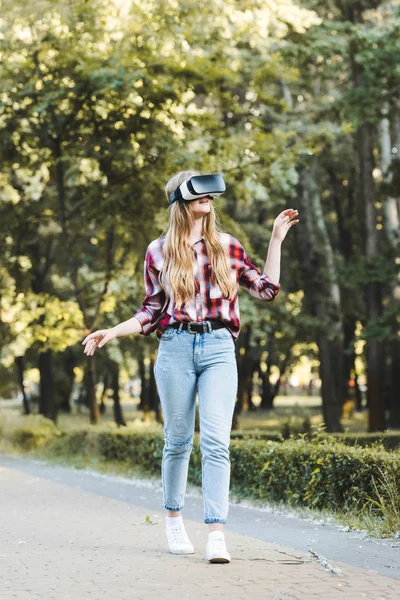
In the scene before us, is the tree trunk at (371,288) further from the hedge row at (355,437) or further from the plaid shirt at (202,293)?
the plaid shirt at (202,293)

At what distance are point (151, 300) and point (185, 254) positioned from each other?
13.5 inches

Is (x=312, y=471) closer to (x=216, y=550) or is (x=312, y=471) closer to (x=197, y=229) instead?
(x=216, y=550)

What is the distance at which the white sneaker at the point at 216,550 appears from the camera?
5.39m

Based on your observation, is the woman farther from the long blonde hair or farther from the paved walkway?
the paved walkway

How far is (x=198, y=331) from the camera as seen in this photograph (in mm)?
5566

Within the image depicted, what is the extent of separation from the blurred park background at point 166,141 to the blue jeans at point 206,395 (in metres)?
10.5

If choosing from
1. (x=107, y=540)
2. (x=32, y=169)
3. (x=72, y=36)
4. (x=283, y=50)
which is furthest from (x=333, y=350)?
(x=107, y=540)

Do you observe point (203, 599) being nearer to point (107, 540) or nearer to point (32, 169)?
point (107, 540)

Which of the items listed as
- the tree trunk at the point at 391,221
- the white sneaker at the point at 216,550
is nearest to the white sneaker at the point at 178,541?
the white sneaker at the point at 216,550

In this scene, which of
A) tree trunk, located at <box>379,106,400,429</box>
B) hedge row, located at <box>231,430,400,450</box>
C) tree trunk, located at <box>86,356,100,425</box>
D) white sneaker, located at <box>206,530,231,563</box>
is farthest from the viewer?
tree trunk, located at <box>379,106,400,429</box>

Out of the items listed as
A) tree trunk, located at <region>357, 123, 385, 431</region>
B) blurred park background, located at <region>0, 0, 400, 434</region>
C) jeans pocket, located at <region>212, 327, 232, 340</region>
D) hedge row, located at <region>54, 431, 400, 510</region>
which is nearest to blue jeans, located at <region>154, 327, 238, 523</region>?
jeans pocket, located at <region>212, 327, 232, 340</region>

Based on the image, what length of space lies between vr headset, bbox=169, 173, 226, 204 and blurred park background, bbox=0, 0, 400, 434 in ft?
33.2

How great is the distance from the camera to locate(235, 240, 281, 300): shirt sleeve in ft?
18.8

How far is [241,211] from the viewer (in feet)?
102
